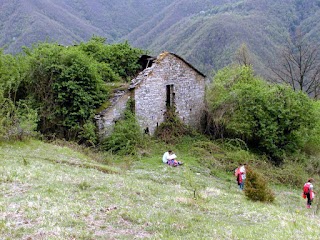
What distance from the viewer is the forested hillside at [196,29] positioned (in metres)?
109

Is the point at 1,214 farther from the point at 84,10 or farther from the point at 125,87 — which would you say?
the point at 84,10

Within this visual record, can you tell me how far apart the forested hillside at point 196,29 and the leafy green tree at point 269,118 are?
188ft

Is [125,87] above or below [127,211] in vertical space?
above

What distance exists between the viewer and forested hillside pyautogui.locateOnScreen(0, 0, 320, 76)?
109 m

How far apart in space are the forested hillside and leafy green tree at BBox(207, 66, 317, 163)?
5735cm

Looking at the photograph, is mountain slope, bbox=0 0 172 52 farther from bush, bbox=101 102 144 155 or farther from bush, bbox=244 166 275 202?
bush, bbox=244 166 275 202

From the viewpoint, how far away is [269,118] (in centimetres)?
3112

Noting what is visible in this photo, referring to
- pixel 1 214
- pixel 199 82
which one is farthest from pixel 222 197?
pixel 199 82

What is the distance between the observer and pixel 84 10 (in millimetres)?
183500

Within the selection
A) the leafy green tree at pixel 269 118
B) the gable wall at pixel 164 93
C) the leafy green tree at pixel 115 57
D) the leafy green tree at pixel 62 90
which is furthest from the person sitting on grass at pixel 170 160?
the leafy green tree at pixel 115 57

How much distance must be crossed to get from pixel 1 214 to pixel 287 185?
21.0 meters

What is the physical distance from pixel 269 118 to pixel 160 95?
8977mm

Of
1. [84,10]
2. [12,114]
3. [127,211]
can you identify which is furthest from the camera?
[84,10]

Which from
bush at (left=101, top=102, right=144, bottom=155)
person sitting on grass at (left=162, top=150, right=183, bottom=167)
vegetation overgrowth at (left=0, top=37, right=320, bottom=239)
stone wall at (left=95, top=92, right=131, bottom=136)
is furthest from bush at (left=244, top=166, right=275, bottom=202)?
stone wall at (left=95, top=92, right=131, bottom=136)
